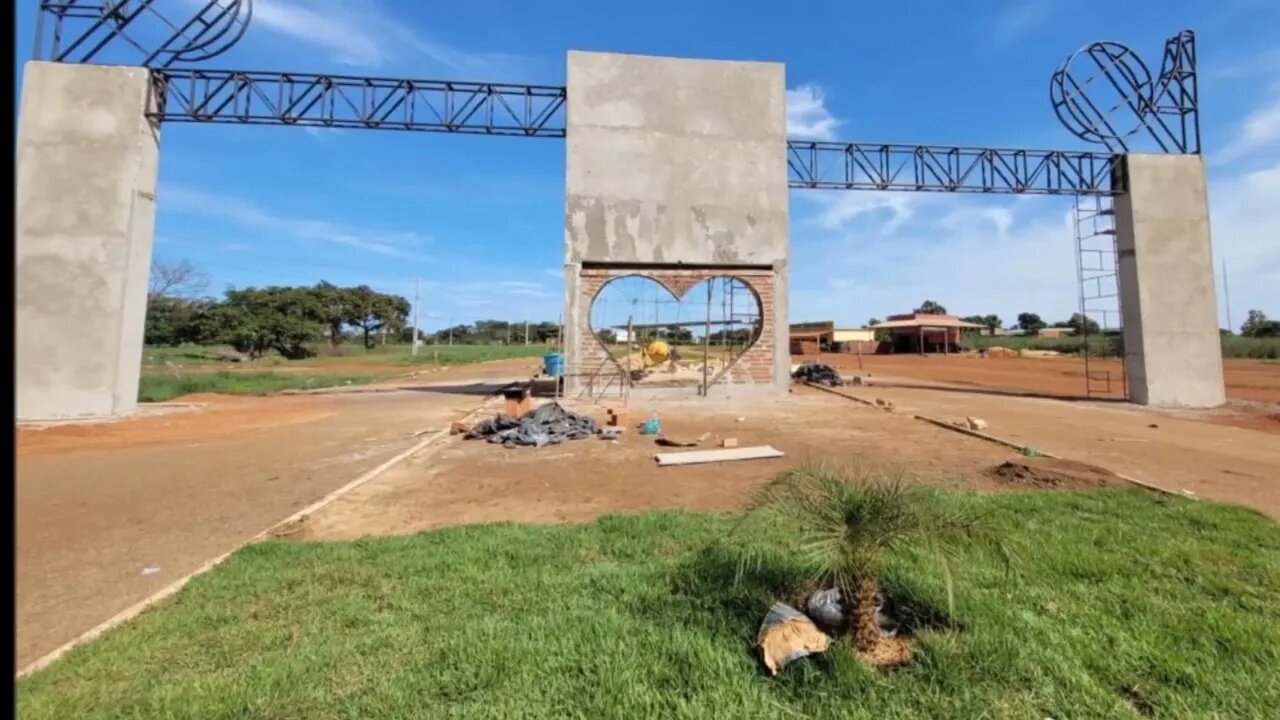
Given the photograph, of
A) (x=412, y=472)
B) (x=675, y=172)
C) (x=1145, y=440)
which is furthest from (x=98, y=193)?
(x=1145, y=440)

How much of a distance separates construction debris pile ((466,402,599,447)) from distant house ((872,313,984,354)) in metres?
50.9

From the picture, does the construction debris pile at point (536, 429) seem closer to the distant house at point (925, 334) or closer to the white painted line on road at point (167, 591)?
the white painted line on road at point (167, 591)

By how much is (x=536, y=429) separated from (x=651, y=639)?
720cm

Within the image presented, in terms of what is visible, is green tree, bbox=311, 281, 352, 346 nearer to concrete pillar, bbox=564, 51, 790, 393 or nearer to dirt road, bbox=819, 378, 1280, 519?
concrete pillar, bbox=564, 51, 790, 393

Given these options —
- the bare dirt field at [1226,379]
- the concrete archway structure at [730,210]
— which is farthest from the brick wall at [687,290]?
the bare dirt field at [1226,379]

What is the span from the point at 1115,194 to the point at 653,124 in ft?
41.5

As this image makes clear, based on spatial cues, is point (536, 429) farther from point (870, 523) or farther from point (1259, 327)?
point (1259, 327)

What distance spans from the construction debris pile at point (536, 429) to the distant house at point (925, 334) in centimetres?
5093

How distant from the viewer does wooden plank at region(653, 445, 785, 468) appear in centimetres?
799

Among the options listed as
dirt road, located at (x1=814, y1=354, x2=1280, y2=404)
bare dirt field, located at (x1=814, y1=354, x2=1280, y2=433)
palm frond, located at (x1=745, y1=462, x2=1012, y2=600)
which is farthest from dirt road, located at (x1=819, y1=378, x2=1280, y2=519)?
dirt road, located at (x1=814, y1=354, x2=1280, y2=404)

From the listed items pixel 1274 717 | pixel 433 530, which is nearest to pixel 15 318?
pixel 1274 717

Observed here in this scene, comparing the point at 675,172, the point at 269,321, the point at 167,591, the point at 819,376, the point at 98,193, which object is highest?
the point at 675,172

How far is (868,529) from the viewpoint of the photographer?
2818 millimetres

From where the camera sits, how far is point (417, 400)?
666 inches
